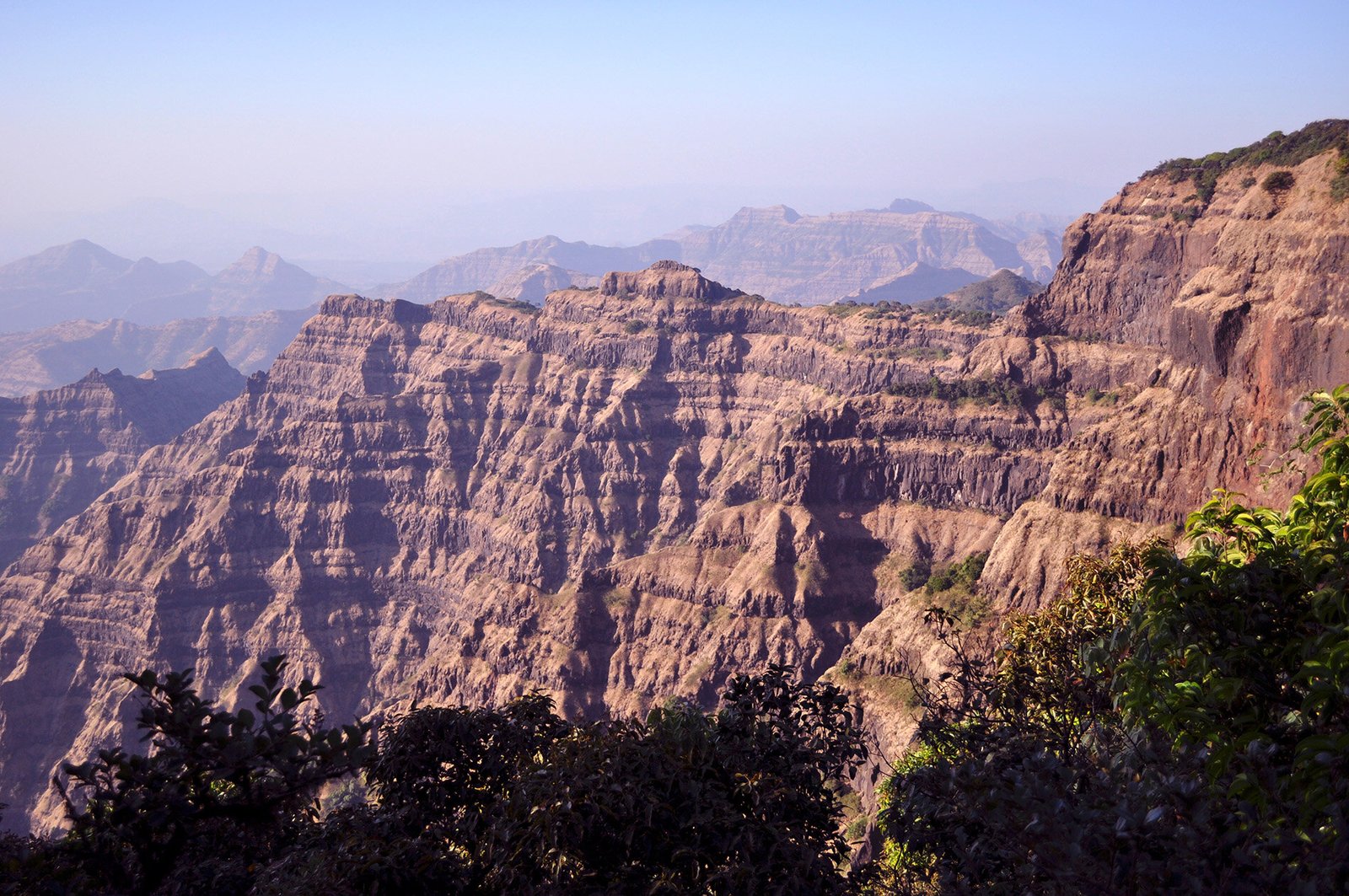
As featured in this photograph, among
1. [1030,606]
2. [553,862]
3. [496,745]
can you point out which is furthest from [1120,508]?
[553,862]

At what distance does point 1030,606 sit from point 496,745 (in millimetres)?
65572

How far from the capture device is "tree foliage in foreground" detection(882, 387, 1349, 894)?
539 inches

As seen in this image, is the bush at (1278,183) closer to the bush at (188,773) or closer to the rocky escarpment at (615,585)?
the rocky escarpment at (615,585)

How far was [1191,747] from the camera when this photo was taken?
1831 cm

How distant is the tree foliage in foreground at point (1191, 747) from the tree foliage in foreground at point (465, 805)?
369cm

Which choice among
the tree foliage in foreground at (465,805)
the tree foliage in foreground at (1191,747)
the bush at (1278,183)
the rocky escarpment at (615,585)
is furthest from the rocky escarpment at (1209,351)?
the tree foliage in foreground at (465,805)

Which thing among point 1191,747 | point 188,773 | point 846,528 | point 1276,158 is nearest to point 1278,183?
point 1276,158

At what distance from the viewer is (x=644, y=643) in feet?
407

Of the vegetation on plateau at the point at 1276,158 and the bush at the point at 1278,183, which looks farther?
the bush at the point at 1278,183

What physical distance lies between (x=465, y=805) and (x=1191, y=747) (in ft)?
63.4

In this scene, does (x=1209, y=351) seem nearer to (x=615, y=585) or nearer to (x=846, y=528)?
(x=846, y=528)

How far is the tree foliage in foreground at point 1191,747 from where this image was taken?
1368 centimetres

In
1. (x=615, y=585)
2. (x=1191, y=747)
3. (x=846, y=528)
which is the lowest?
(x=615, y=585)

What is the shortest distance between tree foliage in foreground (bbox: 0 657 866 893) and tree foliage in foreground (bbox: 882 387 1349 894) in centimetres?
369
